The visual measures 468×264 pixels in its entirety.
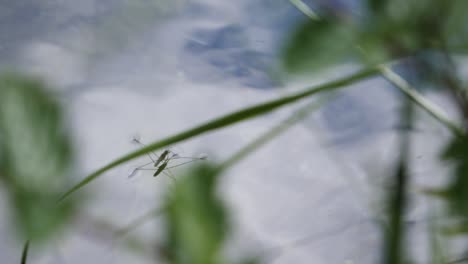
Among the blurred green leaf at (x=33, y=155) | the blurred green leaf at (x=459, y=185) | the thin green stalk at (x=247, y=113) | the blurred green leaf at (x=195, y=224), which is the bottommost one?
the blurred green leaf at (x=195, y=224)


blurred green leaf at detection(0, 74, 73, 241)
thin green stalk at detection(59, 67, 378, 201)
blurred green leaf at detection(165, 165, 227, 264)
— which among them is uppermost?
thin green stalk at detection(59, 67, 378, 201)

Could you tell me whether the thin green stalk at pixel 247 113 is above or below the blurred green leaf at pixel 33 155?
above

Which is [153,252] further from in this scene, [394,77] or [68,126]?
[394,77]

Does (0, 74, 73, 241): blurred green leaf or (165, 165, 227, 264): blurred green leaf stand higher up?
(0, 74, 73, 241): blurred green leaf

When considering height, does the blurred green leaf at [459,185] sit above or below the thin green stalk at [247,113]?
below
